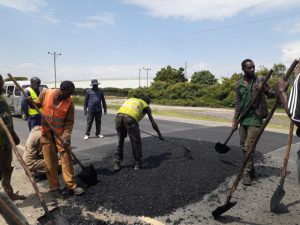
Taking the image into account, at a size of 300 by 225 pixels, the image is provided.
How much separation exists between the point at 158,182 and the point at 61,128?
5.61 ft

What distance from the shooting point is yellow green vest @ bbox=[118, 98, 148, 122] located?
5844mm

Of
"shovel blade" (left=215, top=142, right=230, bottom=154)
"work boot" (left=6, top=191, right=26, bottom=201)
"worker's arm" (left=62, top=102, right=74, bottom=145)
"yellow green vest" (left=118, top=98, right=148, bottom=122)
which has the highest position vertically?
"yellow green vest" (left=118, top=98, right=148, bottom=122)

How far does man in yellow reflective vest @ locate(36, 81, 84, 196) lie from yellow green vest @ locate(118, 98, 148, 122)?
41.4 inches

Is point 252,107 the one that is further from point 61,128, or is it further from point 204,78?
point 204,78

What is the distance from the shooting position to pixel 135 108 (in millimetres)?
5879

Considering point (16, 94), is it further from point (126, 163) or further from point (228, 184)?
point (228, 184)

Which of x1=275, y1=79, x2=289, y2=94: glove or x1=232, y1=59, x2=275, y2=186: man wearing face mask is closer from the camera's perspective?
x1=275, y1=79, x2=289, y2=94: glove

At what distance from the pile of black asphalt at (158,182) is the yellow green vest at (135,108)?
0.97m

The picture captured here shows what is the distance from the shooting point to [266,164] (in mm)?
6926

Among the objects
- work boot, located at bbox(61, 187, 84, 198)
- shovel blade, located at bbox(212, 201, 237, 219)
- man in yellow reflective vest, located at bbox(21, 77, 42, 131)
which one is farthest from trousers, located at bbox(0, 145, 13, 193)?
shovel blade, located at bbox(212, 201, 237, 219)

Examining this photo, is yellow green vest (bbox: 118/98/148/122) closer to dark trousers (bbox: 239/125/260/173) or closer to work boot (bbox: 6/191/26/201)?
dark trousers (bbox: 239/125/260/173)

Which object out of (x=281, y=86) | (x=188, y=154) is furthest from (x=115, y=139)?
(x=281, y=86)

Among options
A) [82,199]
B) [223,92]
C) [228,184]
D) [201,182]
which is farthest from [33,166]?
[223,92]

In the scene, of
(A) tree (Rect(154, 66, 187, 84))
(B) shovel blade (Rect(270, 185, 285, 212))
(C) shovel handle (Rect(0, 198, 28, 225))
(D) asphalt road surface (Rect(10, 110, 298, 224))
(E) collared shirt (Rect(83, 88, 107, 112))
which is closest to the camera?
(C) shovel handle (Rect(0, 198, 28, 225))
